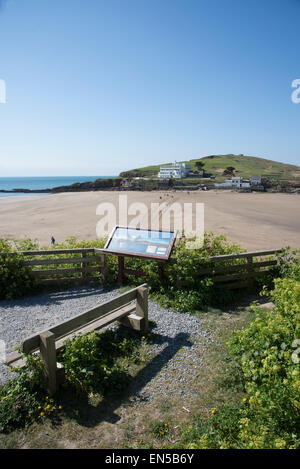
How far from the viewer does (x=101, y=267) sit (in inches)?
355

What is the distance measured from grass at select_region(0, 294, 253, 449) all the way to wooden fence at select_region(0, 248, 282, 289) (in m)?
3.32

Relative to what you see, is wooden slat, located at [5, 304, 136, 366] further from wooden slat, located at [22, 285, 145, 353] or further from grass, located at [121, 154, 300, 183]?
grass, located at [121, 154, 300, 183]

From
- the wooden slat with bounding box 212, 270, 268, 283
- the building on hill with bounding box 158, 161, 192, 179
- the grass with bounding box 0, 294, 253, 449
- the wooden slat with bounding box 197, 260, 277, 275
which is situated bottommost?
the grass with bounding box 0, 294, 253, 449

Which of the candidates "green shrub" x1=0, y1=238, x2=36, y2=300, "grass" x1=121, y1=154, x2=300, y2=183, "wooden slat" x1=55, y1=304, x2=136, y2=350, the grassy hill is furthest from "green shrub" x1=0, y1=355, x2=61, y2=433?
the grassy hill

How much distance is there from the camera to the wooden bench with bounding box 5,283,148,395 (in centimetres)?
428

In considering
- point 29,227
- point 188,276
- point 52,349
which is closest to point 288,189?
point 29,227

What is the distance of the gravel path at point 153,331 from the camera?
4730 mm

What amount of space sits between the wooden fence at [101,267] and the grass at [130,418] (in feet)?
10.9

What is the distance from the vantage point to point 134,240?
27.1 ft

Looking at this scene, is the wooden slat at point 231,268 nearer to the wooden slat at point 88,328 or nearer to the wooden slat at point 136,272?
the wooden slat at point 136,272

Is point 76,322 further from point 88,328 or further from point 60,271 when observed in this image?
point 60,271

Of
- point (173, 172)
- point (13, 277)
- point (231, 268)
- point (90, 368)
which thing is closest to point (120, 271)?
point (13, 277)

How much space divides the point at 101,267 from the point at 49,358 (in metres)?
4.76

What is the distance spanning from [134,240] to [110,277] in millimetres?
1621
